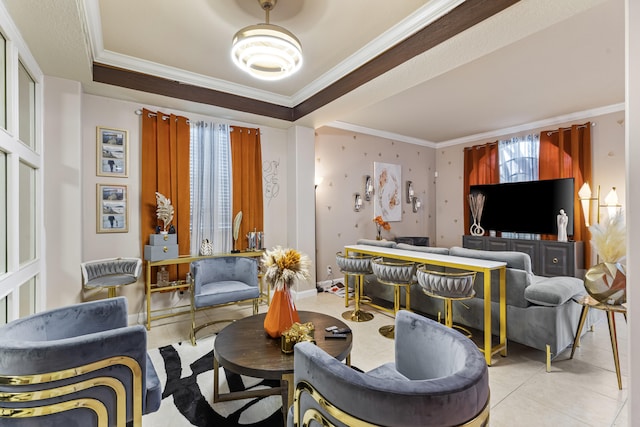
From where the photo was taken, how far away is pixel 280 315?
77.0 inches

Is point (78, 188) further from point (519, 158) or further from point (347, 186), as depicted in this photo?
point (519, 158)

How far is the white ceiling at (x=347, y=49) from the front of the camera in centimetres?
210

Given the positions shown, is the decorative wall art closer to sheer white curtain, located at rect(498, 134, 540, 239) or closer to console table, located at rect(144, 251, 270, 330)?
sheer white curtain, located at rect(498, 134, 540, 239)

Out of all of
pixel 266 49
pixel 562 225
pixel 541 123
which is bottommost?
pixel 562 225

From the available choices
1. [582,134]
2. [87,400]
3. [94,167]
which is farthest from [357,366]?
[582,134]

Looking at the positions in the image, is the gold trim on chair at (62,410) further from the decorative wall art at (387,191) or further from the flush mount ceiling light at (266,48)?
the decorative wall art at (387,191)

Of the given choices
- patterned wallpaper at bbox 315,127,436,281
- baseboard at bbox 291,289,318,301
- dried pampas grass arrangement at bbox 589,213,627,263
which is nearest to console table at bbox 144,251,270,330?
baseboard at bbox 291,289,318,301

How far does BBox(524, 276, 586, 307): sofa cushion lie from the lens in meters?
2.32

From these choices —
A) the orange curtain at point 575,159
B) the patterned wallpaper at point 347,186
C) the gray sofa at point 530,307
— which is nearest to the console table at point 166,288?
the patterned wallpaper at point 347,186

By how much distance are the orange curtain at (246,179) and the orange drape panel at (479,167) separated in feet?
13.9

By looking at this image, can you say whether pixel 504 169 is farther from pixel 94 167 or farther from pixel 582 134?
pixel 94 167

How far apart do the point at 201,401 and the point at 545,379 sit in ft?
8.11

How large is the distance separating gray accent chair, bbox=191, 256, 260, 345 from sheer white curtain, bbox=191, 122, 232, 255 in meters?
0.58

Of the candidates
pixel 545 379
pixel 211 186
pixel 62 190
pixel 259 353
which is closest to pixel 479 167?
pixel 545 379
